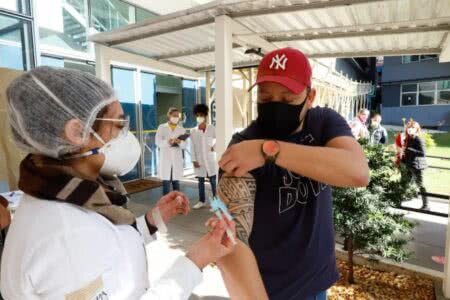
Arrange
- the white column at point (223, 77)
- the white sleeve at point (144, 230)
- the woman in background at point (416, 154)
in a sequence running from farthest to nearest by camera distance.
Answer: the woman in background at point (416, 154), the white column at point (223, 77), the white sleeve at point (144, 230)

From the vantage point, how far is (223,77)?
3066mm

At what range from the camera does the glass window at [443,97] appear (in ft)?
65.3

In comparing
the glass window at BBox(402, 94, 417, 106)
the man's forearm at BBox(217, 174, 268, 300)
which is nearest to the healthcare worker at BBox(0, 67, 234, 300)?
the man's forearm at BBox(217, 174, 268, 300)

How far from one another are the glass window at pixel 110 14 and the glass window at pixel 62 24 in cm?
29

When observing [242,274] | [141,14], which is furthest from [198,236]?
[141,14]

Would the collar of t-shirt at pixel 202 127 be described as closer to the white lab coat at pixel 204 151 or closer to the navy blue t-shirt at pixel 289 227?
the white lab coat at pixel 204 151

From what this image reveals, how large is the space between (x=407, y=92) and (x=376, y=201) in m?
23.1

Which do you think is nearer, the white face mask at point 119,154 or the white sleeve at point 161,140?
the white face mask at point 119,154

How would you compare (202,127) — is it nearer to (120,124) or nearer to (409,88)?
(120,124)

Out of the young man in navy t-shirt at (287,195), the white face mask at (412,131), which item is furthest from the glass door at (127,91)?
the young man in navy t-shirt at (287,195)

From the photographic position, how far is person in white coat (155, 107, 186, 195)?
5.75 m

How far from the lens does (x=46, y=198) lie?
81 centimetres

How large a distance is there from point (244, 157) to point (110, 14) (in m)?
7.88

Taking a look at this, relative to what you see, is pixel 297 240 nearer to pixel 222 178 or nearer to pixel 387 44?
pixel 222 178
